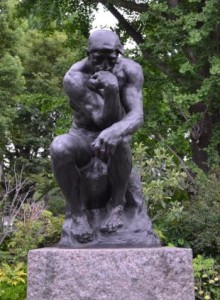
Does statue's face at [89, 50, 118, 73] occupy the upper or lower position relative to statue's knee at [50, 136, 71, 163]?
upper

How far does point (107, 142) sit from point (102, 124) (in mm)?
389

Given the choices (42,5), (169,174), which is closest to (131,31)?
(42,5)

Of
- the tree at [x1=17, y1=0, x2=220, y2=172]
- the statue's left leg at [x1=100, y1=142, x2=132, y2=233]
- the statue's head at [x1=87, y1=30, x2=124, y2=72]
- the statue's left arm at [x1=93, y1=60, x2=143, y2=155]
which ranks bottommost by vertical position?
the statue's left leg at [x1=100, y1=142, x2=132, y2=233]

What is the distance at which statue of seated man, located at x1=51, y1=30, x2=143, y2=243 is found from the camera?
12.2 ft

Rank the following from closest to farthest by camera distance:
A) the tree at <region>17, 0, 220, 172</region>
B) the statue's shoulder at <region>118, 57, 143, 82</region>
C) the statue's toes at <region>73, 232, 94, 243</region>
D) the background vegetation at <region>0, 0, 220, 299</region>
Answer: the statue's toes at <region>73, 232, 94, 243</region> < the statue's shoulder at <region>118, 57, 143, 82</region> < the background vegetation at <region>0, 0, 220, 299</region> < the tree at <region>17, 0, 220, 172</region>

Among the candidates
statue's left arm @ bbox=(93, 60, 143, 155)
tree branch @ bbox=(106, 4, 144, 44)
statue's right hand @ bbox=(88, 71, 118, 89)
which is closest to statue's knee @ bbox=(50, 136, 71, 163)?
statue's left arm @ bbox=(93, 60, 143, 155)

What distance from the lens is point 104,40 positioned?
12.7 feet

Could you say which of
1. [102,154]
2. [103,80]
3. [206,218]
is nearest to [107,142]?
[102,154]

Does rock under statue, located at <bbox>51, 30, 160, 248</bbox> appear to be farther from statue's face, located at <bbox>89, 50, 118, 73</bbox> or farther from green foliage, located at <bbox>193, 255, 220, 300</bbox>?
green foliage, located at <bbox>193, 255, 220, 300</bbox>

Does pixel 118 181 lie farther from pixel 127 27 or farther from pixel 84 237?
pixel 127 27

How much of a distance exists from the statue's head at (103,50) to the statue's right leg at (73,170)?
57cm

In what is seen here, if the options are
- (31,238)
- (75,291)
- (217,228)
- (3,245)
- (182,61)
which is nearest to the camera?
(75,291)

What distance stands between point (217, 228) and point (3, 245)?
4.48 meters

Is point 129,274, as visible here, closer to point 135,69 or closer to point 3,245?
point 135,69
